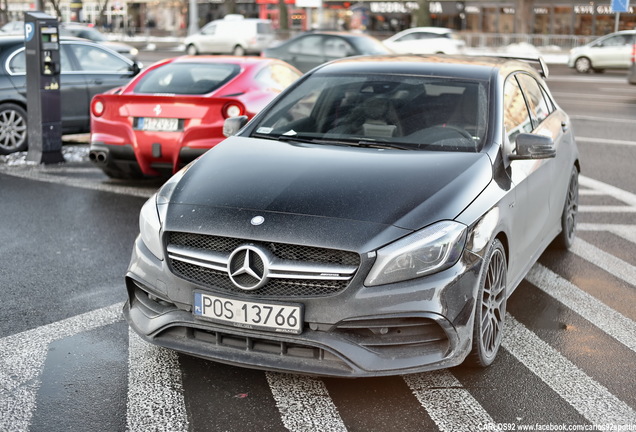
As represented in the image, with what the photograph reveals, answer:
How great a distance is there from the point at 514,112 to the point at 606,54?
28100 millimetres

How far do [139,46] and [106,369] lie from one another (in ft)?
154

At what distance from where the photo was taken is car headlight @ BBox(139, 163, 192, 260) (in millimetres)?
4305

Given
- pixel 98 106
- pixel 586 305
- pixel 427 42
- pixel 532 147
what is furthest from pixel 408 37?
pixel 532 147

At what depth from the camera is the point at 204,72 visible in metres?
9.56

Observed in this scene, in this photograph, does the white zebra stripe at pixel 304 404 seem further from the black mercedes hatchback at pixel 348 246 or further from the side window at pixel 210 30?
the side window at pixel 210 30

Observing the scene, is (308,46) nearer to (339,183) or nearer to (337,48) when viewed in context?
(337,48)

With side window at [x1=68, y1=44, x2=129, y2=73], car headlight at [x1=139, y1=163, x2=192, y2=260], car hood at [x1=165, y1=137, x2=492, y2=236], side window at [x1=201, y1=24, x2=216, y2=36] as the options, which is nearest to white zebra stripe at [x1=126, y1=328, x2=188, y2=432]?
car headlight at [x1=139, y1=163, x2=192, y2=260]

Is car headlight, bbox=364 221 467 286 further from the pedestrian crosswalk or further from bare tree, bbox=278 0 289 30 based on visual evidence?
bare tree, bbox=278 0 289 30

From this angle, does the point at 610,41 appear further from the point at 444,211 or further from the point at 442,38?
the point at 444,211

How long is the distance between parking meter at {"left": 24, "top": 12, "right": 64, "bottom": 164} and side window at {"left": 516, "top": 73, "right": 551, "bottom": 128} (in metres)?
6.27

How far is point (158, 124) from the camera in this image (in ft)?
28.5

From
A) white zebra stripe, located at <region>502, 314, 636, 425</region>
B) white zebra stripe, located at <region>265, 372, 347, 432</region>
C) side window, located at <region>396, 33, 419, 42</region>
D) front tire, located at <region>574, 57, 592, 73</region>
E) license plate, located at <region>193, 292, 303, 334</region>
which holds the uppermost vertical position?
side window, located at <region>396, 33, 419, 42</region>

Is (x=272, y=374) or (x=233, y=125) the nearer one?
(x=272, y=374)

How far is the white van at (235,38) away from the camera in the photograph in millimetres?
39438
